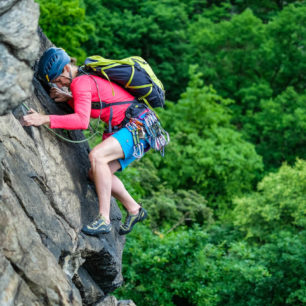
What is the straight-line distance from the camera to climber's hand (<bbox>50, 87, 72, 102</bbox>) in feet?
16.8

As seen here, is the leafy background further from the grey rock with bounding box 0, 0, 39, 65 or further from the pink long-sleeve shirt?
the grey rock with bounding box 0, 0, 39, 65

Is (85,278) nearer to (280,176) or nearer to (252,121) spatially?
(280,176)

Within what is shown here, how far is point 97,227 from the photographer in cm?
511

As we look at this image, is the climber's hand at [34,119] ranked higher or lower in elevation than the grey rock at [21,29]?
lower

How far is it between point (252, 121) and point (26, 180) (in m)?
22.1

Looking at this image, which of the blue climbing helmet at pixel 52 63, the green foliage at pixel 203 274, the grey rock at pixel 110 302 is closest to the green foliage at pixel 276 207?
the green foliage at pixel 203 274

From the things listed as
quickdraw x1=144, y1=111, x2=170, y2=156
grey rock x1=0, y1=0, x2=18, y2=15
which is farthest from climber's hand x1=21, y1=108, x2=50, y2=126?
grey rock x1=0, y1=0, x2=18, y2=15

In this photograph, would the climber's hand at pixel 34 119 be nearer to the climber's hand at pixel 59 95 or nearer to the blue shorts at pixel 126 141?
the climber's hand at pixel 59 95

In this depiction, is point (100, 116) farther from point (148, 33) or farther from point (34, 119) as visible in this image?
point (148, 33)

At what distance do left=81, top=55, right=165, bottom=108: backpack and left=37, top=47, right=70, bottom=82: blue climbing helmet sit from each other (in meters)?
0.32

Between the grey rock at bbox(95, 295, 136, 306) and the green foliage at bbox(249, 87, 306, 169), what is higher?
the grey rock at bbox(95, 295, 136, 306)

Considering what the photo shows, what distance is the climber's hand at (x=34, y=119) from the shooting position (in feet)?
15.1

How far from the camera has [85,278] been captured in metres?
5.46

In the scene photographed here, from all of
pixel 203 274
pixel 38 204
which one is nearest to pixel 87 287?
pixel 38 204
